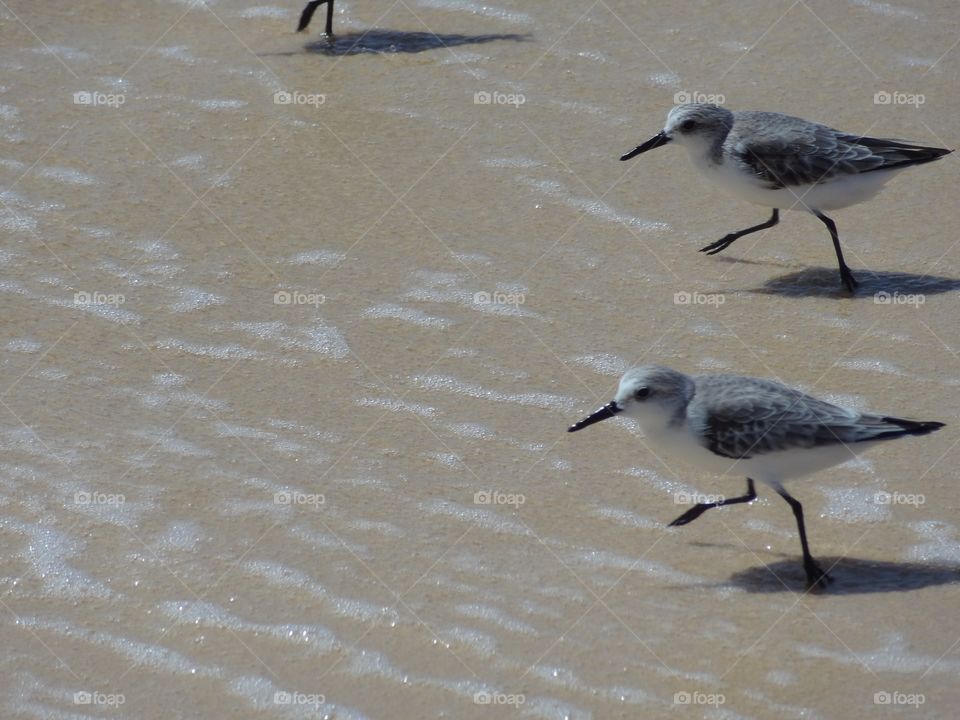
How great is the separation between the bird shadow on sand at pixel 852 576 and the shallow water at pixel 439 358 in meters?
0.02

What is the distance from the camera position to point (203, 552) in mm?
5301

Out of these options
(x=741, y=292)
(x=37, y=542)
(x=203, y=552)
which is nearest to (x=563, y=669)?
(x=203, y=552)

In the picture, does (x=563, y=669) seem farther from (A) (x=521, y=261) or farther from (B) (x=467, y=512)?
(A) (x=521, y=261)

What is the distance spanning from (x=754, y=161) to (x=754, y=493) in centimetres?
216
